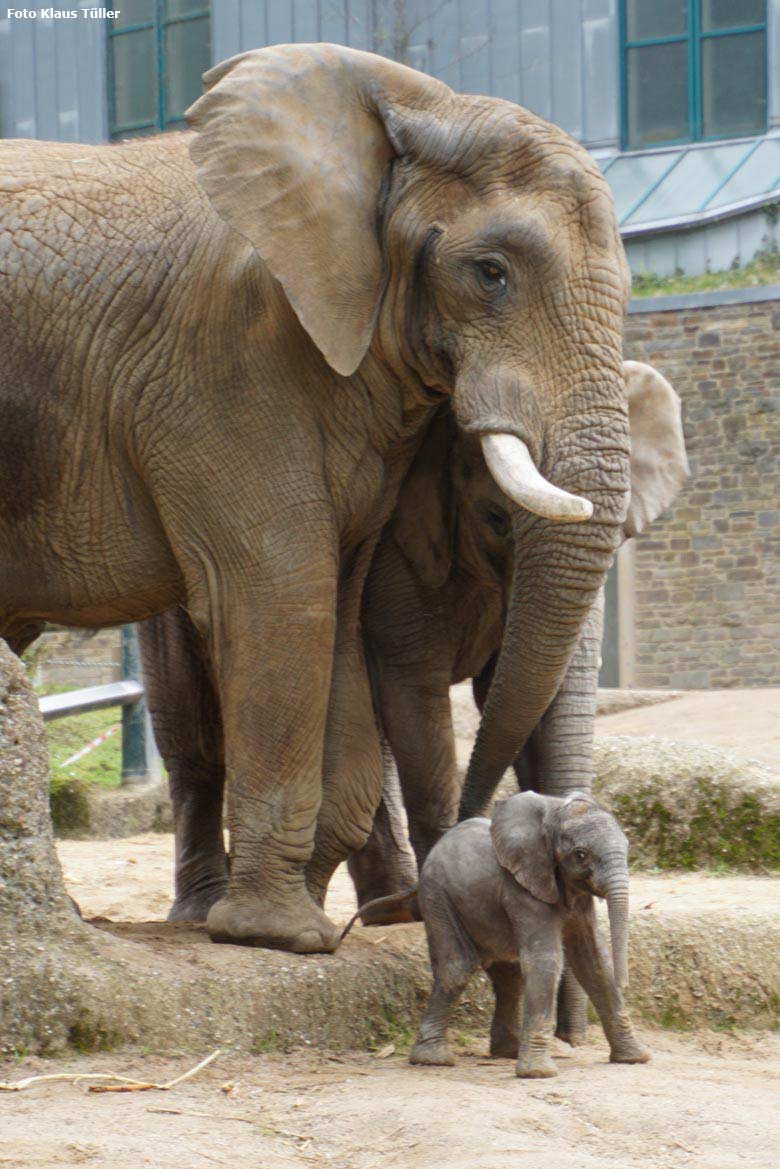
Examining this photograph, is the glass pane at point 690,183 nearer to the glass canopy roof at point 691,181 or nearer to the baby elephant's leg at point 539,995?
the glass canopy roof at point 691,181

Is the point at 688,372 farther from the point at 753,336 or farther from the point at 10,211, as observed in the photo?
the point at 10,211

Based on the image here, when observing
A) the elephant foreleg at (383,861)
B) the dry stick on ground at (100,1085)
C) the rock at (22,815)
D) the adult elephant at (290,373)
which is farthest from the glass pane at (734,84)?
the dry stick on ground at (100,1085)

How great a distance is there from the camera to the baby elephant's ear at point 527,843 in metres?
5.74

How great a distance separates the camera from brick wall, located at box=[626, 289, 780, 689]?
1018 inches

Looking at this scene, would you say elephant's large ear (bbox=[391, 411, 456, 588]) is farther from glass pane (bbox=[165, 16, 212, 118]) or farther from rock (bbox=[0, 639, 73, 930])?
glass pane (bbox=[165, 16, 212, 118])

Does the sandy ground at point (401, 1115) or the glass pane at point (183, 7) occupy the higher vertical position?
the glass pane at point (183, 7)

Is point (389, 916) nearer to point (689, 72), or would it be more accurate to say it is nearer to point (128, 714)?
point (128, 714)

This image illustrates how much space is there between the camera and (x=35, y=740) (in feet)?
17.9

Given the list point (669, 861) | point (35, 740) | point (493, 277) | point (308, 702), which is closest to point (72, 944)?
point (35, 740)

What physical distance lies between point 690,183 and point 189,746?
70.3 ft

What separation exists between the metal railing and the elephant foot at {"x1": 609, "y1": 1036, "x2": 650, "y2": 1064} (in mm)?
6838

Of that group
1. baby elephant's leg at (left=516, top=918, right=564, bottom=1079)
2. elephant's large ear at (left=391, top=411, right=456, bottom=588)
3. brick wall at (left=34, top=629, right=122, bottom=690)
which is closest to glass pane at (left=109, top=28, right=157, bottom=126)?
brick wall at (left=34, top=629, right=122, bottom=690)

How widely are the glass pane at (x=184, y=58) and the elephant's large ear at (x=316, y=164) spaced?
2527cm

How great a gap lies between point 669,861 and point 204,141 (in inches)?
199
